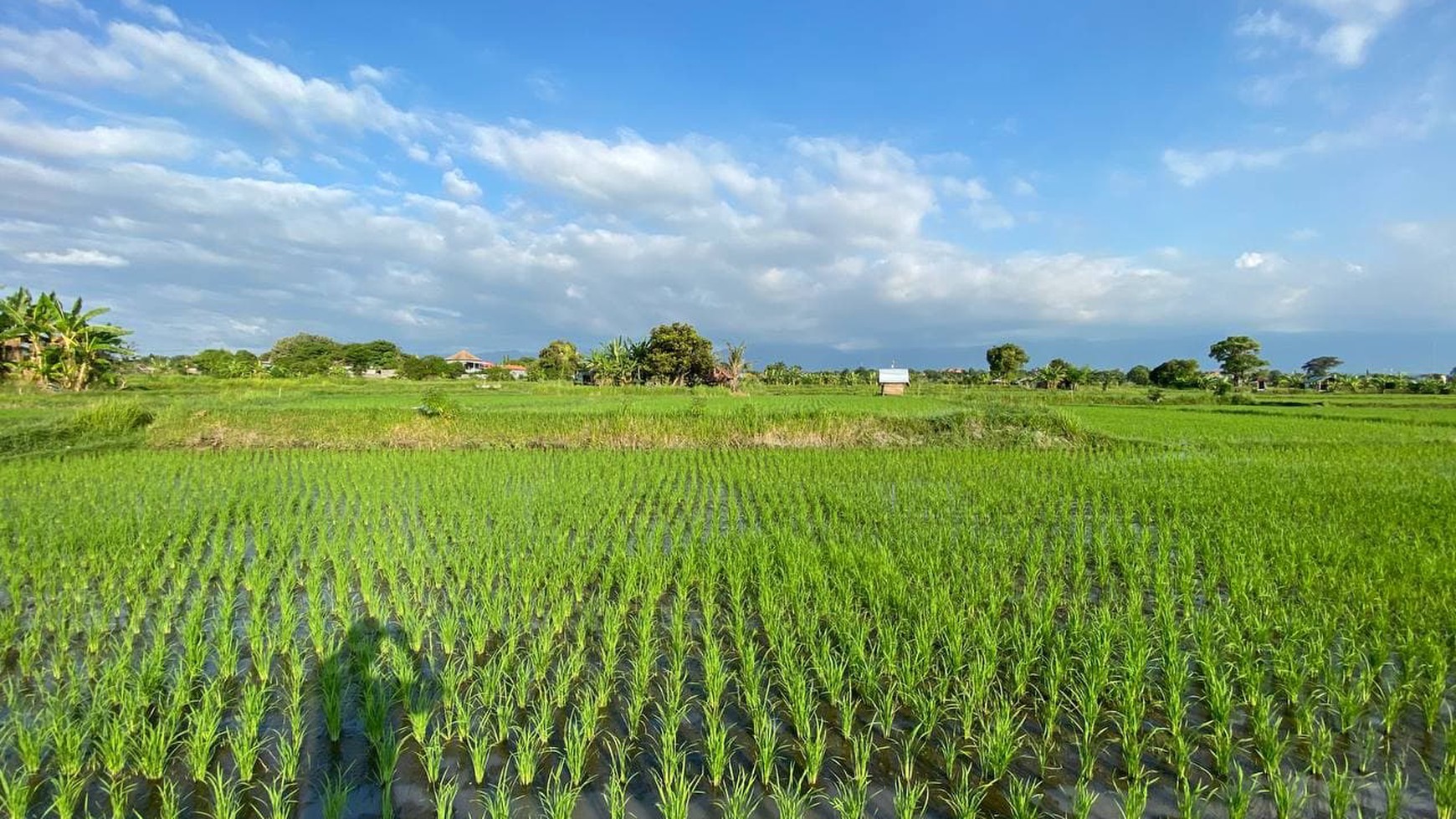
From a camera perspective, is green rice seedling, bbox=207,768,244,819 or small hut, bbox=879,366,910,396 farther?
small hut, bbox=879,366,910,396

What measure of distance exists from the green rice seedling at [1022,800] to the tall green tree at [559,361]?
44507 millimetres

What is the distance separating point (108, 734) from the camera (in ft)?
8.89

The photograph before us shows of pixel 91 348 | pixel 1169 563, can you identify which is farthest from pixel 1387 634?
pixel 91 348

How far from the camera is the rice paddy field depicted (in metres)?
2.63

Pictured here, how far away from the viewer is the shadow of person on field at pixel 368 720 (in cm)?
260

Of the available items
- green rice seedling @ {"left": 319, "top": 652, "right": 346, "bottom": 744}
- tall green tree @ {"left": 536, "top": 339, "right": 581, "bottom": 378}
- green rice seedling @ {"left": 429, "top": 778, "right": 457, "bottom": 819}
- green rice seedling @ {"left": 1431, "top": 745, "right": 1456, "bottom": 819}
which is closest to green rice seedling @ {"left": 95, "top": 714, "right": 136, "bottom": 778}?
green rice seedling @ {"left": 319, "top": 652, "right": 346, "bottom": 744}

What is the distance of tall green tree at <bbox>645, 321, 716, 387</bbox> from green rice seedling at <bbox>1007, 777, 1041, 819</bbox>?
123ft

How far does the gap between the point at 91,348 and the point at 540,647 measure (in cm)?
3275

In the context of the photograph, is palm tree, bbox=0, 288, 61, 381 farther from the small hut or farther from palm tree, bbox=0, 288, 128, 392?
the small hut

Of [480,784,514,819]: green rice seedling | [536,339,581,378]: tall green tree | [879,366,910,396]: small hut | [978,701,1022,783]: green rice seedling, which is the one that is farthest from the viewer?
[536,339,581,378]: tall green tree

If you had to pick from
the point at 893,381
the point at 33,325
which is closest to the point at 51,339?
A: the point at 33,325

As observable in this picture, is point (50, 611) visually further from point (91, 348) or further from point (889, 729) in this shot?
point (91, 348)

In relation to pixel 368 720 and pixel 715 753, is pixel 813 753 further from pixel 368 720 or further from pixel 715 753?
pixel 368 720

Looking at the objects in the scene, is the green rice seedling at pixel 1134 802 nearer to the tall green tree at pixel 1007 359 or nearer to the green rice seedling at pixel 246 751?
the green rice seedling at pixel 246 751
